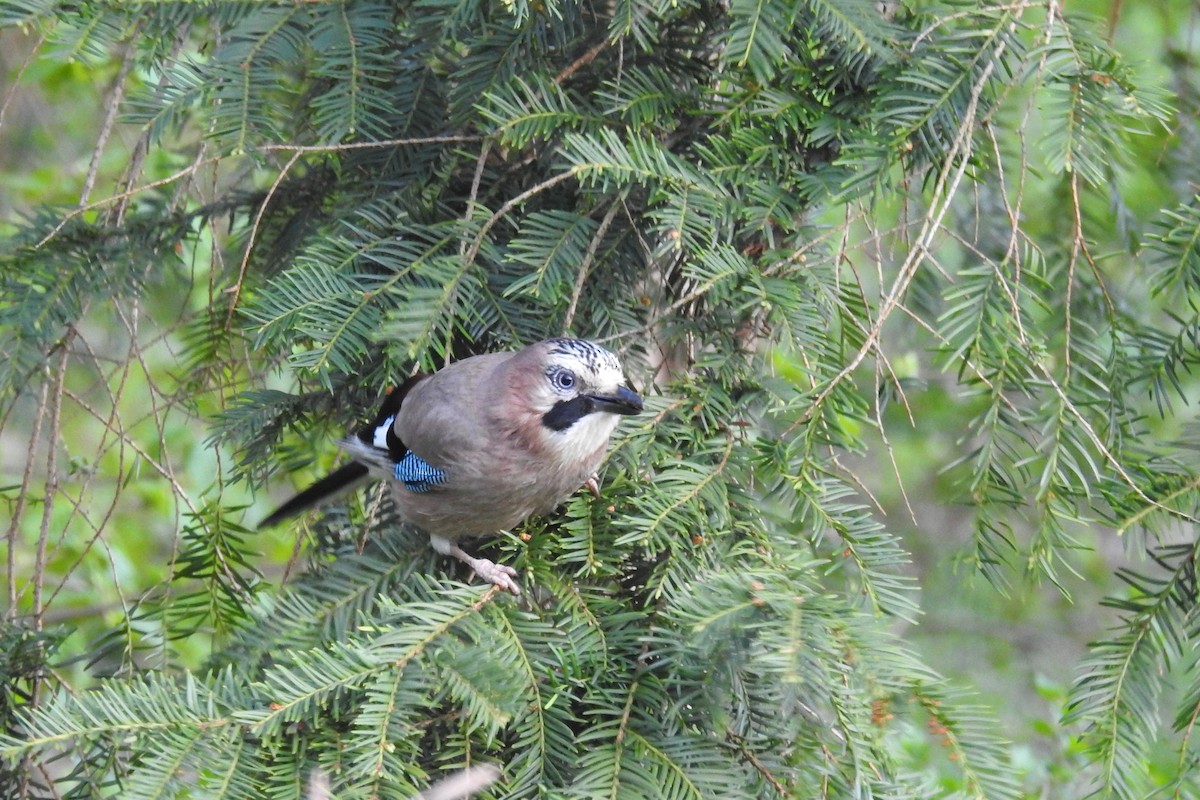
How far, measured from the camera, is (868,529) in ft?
7.77

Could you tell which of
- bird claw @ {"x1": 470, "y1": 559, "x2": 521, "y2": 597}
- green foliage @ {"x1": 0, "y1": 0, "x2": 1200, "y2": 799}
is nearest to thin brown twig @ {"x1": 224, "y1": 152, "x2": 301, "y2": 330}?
green foliage @ {"x1": 0, "y1": 0, "x2": 1200, "y2": 799}

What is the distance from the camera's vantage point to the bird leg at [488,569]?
2422 millimetres

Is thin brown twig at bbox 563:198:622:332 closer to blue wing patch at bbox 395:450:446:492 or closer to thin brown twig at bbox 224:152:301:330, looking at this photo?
blue wing patch at bbox 395:450:446:492

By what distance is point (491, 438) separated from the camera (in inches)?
118

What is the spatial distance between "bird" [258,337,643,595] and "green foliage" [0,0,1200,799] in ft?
0.32

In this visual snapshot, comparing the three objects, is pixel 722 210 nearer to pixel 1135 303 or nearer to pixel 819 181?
pixel 819 181

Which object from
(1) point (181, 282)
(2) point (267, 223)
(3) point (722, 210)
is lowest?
(1) point (181, 282)

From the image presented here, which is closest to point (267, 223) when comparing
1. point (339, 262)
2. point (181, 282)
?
point (181, 282)

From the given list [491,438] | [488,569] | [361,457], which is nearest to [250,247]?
[361,457]

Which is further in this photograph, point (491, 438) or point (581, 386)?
point (491, 438)

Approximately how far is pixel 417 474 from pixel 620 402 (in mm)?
710

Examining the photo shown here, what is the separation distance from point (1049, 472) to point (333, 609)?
5.19 ft

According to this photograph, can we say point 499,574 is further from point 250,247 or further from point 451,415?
point 250,247

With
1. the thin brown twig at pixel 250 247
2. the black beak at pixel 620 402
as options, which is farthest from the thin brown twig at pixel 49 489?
the black beak at pixel 620 402
